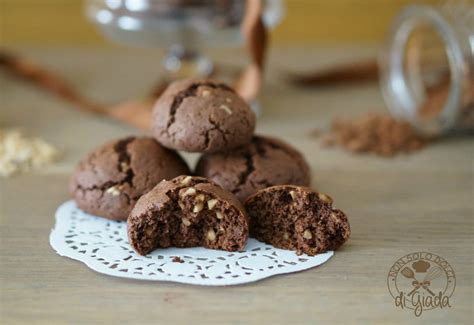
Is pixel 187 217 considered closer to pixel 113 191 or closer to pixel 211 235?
pixel 211 235

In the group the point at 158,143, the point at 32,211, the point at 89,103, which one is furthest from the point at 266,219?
the point at 89,103

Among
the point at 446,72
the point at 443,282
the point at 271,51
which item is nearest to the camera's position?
the point at 443,282

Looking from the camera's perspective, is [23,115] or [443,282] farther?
[23,115]

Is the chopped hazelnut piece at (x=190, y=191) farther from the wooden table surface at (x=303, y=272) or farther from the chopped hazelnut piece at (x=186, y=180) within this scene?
the wooden table surface at (x=303, y=272)

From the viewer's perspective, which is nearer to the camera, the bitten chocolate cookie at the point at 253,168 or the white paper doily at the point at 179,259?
the white paper doily at the point at 179,259

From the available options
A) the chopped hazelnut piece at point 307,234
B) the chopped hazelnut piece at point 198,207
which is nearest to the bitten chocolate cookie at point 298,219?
the chopped hazelnut piece at point 307,234

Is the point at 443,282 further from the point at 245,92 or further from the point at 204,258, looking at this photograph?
the point at 245,92

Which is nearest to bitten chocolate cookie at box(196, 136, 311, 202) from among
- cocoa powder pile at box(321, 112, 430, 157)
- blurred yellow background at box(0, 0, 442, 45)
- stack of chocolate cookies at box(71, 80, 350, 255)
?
stack of chocolate cookies at box(71, 80, 350, 255)
